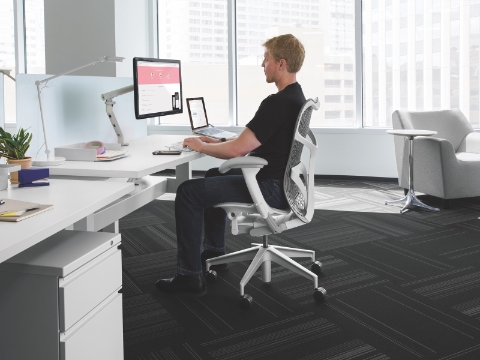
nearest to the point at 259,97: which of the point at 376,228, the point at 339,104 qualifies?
the point at 339,104

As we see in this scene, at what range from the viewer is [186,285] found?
2.86 meters

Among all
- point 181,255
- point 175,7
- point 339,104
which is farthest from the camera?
point 175,7

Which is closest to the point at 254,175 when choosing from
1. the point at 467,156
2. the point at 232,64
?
the point at 467,156

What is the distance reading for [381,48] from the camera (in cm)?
606

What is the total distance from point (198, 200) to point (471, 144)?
3.28 m

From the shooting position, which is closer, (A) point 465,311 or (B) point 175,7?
(A) point 465,311

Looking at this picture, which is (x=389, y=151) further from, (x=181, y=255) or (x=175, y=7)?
(x=181, y=255)

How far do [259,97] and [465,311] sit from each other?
424 centimetres

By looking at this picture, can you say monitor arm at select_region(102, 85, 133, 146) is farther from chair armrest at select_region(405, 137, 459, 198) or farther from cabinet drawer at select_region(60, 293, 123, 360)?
chair armrest at select_region(405, 137, 459, 198)

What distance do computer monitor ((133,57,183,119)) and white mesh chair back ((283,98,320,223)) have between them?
3.28 feet

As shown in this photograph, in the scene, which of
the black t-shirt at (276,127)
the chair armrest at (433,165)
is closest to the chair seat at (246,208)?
the black t-shirt at (276,127)

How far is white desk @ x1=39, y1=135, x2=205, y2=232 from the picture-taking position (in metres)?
2.51

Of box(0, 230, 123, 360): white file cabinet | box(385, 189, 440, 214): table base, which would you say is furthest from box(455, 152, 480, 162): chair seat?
box(0, 230, 123, 360): white file cabinet

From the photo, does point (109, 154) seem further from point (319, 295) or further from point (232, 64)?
point (232, 64)
